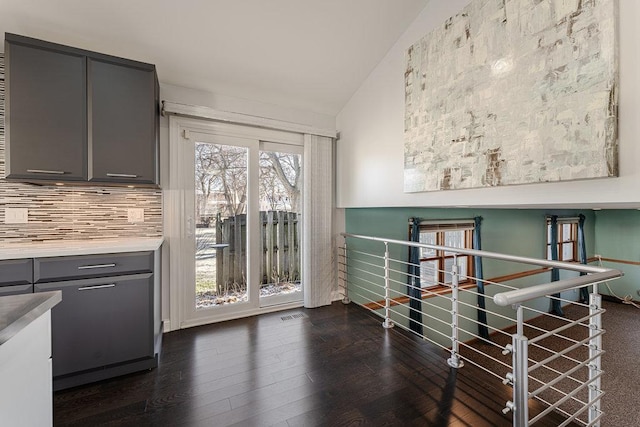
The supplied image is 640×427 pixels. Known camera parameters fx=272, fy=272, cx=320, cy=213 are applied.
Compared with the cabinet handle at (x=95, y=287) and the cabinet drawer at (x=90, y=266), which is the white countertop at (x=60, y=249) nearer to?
the cabinet drawer at (x=90, y=266)

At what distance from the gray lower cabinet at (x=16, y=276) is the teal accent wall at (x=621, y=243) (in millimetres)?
8340

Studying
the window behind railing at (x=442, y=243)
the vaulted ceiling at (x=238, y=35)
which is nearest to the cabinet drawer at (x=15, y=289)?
the vaulted ceiling at (x=238, y=35)

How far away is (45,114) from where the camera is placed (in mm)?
1818

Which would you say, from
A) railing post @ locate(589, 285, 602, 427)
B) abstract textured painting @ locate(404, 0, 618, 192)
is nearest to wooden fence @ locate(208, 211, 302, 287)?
abstract textured painting @ locate(404, 0, 618, 192)

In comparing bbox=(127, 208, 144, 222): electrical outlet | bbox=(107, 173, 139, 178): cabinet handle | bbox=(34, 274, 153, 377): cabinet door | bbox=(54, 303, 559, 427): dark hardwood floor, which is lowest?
bbox=(54, 303, 559, 427): dark hardwood floor

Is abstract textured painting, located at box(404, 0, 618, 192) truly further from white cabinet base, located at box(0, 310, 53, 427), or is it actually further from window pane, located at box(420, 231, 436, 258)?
white cabinet base, located at box(0, 310, 53, 427)

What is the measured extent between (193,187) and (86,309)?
1.31m

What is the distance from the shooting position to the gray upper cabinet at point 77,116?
69.4 inches

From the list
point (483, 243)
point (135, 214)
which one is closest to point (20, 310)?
point (135, 214)

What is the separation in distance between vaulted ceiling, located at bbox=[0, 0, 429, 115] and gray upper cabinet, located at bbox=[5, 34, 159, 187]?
0.26 m

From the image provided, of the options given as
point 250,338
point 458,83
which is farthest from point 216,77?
point 250,338

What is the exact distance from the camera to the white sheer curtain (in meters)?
3.14

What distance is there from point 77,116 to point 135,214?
867 mm

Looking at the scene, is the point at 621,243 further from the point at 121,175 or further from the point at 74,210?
the point at 74,210
